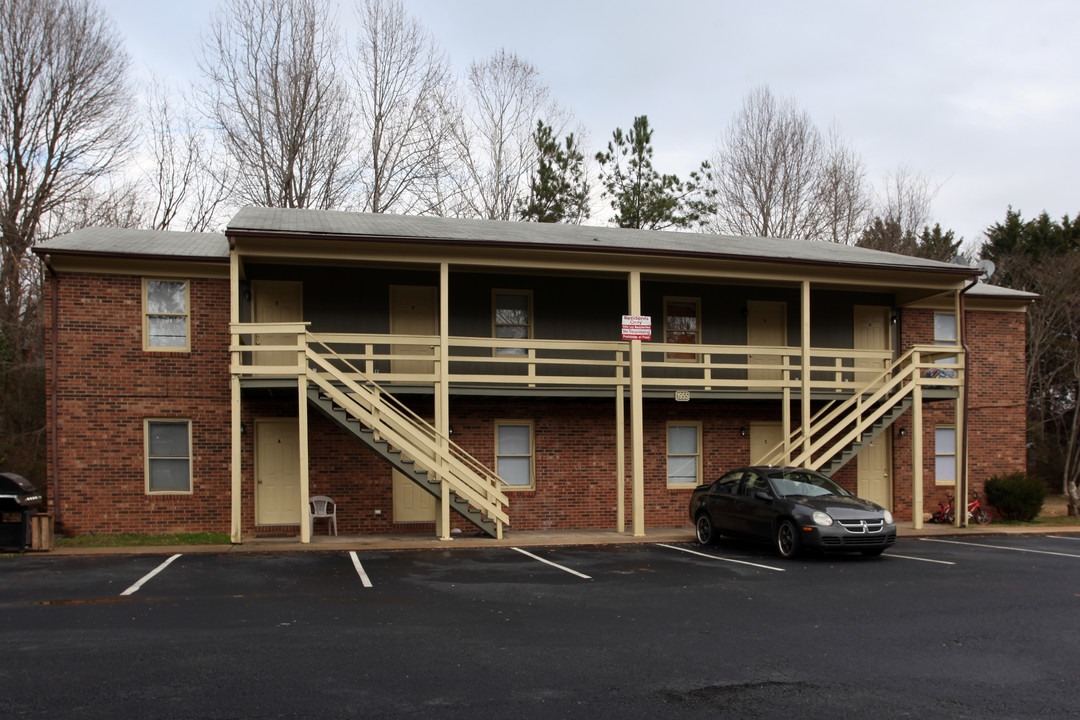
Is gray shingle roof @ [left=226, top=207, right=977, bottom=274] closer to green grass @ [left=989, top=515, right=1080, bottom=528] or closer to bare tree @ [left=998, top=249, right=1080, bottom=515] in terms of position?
green grass @ [left=989, top=515, right=1080, bottom=528]

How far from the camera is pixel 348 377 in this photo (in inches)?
578

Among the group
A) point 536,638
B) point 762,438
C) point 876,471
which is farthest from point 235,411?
point 876,471

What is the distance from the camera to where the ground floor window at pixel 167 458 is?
16.2 metres

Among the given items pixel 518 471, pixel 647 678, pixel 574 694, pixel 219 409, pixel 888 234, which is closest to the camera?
pixel 574 694

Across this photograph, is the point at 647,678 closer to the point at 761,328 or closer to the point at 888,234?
the point at 761,328

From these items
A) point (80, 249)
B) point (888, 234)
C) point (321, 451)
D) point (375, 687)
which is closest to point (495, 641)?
point (375, 687)

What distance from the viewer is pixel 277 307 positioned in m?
16.9

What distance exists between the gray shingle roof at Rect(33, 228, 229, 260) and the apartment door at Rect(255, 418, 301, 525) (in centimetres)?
347

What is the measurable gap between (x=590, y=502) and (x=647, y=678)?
37.9 feet

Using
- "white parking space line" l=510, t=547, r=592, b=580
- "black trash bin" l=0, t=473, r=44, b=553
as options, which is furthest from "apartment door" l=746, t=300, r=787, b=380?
"black trash bin" l=0, t=473, r=44, b=553

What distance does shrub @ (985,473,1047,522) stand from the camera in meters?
19.5

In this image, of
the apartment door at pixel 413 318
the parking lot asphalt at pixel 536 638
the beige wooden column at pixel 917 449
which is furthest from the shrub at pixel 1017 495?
the apartment door at pixel 413 318

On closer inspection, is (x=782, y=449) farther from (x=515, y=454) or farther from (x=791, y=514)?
(x=515, y=454)

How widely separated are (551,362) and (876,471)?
29.4ft
